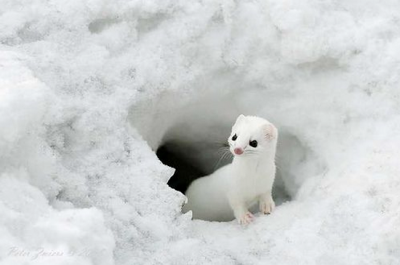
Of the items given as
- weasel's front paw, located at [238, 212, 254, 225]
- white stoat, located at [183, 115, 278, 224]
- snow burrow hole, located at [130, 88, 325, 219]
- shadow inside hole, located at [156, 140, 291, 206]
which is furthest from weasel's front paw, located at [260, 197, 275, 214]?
shadow inside hole, located at [156, 140, 291, 206]

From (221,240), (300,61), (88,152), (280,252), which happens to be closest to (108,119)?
(88,152)

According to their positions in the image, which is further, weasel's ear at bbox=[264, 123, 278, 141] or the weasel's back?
the weasel's back

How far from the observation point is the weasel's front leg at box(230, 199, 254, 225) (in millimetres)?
2364

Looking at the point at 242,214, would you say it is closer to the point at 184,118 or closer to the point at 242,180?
the point at 242,180

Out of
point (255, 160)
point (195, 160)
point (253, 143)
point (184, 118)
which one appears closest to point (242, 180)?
point (255, 160)

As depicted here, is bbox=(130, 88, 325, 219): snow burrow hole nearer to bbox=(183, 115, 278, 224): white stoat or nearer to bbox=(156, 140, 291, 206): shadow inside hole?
bbox=(156, 140, 291, 206): shadow inside hole

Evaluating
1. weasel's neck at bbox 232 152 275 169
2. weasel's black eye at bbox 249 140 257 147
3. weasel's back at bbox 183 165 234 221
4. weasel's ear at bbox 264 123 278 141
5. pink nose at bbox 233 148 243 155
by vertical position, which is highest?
weasel's ear at bbox 264 123 278 141

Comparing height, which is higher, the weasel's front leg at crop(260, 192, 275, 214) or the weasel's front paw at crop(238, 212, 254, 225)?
the weasel's front leg at crop(260, 192, 275, 214)

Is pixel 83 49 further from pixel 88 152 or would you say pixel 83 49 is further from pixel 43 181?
pixel 43 181

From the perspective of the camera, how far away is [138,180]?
203 centimetres

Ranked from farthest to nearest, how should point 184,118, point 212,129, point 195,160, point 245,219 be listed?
1. point 195,160
2. point 212,129
3. point 184,118
4. point 245,219

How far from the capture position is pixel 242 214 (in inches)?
95.0

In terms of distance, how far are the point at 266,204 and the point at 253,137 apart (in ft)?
1.39

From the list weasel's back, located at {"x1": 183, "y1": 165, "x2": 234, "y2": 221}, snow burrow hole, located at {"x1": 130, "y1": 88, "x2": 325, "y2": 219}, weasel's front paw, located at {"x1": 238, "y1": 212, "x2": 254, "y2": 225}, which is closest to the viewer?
weasel's front paw, located at {"x1": 238, "y1": 212, "x2": 254, "y2": 225}
